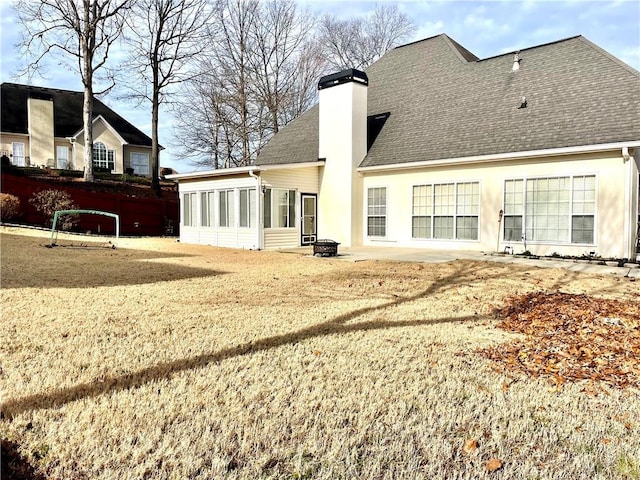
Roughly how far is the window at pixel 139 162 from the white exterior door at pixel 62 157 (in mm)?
4427

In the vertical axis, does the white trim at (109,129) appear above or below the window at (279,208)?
above

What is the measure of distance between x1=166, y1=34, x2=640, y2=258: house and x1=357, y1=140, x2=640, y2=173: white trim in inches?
1.5

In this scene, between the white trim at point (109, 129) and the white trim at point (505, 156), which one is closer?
the white trim at point (505, 156)

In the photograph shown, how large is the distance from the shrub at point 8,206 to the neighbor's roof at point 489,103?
10.6m

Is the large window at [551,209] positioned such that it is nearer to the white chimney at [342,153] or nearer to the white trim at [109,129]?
the white chimney at [342,153]

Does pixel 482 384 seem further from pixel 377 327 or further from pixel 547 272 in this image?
pixel 547 272

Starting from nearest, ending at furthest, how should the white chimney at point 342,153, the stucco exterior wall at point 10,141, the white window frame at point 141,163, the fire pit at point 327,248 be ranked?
1. the fire pit at point 327,248
2. the white chimney at point 342,153
3. the stucco exterior wall at point 10,141
4. the white window frame at point 141,163

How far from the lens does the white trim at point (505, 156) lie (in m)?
11.4

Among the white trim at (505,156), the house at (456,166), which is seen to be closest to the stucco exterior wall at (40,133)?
the house at (456,166)

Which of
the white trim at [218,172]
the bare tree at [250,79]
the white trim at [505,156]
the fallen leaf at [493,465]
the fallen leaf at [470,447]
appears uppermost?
the bare tree at [250,79]

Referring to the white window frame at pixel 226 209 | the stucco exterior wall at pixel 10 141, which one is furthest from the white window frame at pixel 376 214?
the stucco exterior wall at pixel 10 141

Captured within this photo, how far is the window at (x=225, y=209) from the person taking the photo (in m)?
16.8

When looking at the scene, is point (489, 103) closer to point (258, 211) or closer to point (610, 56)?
point (610, 56)

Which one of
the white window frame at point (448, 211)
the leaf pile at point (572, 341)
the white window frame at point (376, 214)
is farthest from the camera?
the white window frame at point (376, 214)
